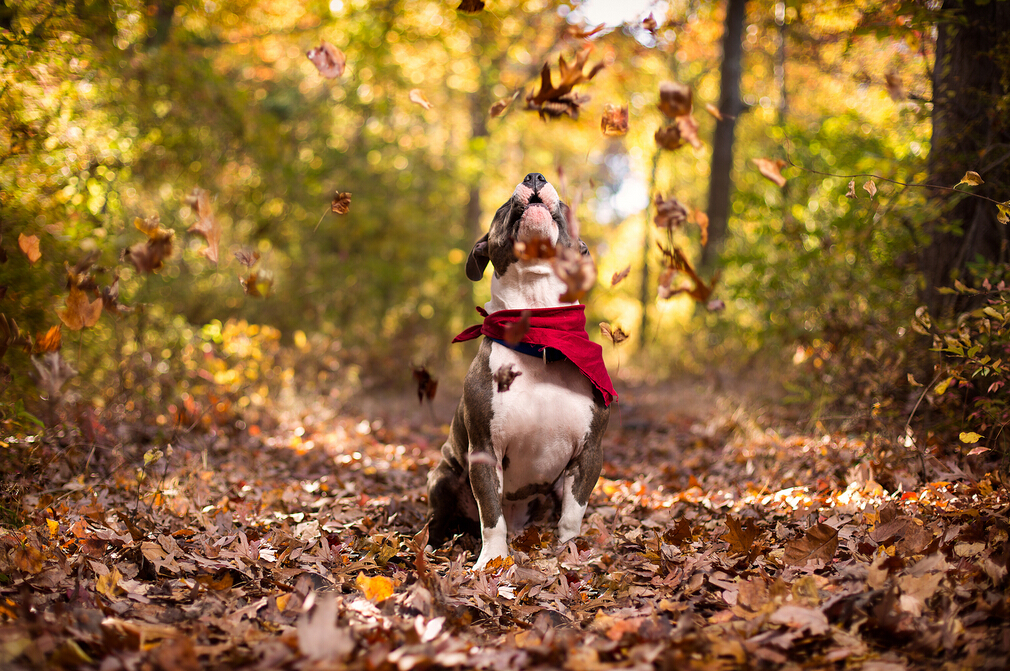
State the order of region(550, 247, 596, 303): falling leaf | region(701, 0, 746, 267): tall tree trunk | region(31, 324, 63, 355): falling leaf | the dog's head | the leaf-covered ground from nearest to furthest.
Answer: the leaf-covered ground, region(550, 247, 596, 303): falling leaf, region(31, 324, 63, 355): falling leaf, the dog's head, region(701, 0, 746, 267): tall tree trunk

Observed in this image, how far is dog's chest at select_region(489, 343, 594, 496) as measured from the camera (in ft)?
10.1

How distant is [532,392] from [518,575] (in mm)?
825

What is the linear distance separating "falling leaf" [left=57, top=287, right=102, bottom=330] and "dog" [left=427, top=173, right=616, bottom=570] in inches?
68.8

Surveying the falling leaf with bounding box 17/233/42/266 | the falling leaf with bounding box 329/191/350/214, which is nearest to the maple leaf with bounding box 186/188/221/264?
the falling leaf with bounding box 329/191/350/214

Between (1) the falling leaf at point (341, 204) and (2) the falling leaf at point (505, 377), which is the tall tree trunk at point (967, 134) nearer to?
(2) the falling leaf at point (505, 377)

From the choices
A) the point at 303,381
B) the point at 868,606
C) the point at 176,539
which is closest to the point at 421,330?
the point at 303,381

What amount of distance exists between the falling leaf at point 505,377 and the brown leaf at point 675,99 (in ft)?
4.33

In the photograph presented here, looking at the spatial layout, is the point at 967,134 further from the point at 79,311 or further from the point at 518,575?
the point at 79,311

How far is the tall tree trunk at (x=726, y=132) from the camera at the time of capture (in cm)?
1087

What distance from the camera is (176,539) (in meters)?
3.11

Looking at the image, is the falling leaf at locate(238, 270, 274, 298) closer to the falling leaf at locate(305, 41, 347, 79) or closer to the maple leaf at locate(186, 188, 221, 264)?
the maple leaf at locate(186, 188, 221, 264)

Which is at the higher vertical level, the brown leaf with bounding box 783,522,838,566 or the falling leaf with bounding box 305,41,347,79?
the falling leaf with bounding box 305,41,347,79

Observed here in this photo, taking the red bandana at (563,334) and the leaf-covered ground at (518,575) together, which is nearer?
the leaf-covered ground at (518,575)

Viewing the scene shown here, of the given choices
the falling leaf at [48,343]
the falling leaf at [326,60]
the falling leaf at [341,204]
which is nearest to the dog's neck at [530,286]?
the falling leaf at [341,204]
